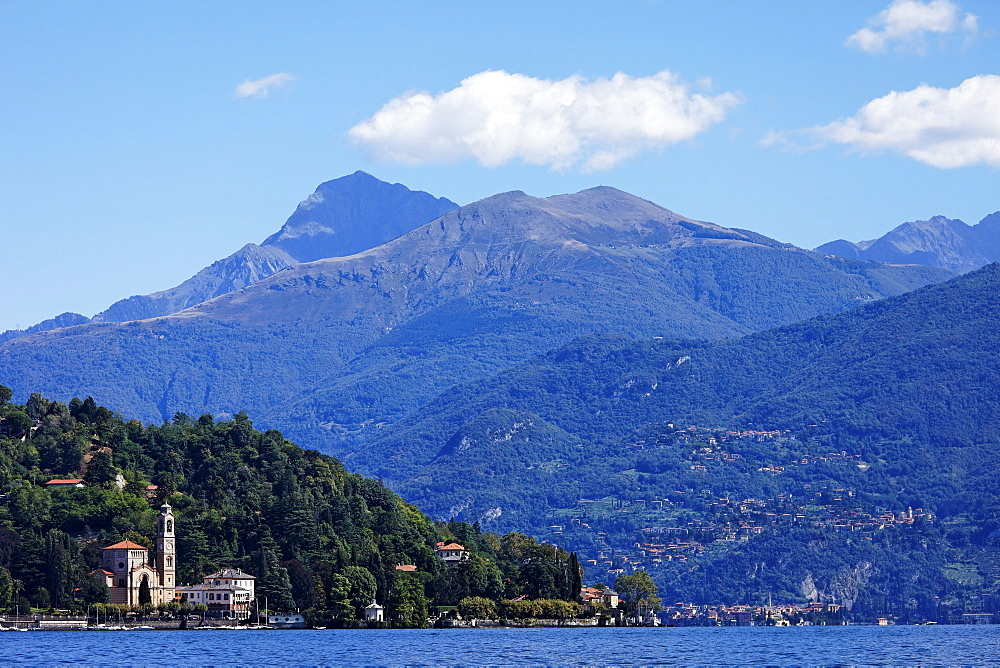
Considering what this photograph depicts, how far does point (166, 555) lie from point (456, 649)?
57510mm

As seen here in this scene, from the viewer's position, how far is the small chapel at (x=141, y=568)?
173 metres

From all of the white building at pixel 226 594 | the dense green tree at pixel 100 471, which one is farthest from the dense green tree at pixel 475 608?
the dense green tree at pixel 100 471

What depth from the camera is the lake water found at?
116 m

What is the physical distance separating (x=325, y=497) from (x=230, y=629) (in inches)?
1155

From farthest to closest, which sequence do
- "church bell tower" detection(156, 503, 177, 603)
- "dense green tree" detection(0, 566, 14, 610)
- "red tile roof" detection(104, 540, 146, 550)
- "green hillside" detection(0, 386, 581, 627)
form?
"church bell tower" detection(156, 503, 177, 603) < "red tile roof" detection(104, 540, 146, 550) < "green hillside" detection(0, 386, 581, 627) < "dense green tree" detection(0, 566, 14, 610)

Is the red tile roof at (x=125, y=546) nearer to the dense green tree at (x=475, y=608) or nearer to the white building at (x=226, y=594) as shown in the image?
the white building at (x=226, y=594)

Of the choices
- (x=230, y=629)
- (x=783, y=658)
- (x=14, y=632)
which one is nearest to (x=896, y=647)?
(x=783, y=658)

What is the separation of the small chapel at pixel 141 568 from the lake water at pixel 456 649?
294 inches

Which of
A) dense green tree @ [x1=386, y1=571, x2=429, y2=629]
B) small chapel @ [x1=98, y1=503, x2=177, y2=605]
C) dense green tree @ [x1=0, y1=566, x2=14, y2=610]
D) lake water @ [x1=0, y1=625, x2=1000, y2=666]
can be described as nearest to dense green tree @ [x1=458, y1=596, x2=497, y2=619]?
dense green tree @ [x1=386, y1=571, x2=429, y2=629]

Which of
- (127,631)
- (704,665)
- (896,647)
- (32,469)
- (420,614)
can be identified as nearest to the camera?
(704,665)

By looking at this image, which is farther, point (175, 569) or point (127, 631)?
point (175, 569)

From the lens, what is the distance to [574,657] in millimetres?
120250

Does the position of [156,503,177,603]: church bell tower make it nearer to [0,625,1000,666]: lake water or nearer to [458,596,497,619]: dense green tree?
[0,625,1000,666]: lake water

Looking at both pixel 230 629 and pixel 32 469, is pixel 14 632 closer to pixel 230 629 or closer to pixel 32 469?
pixel 230 629
